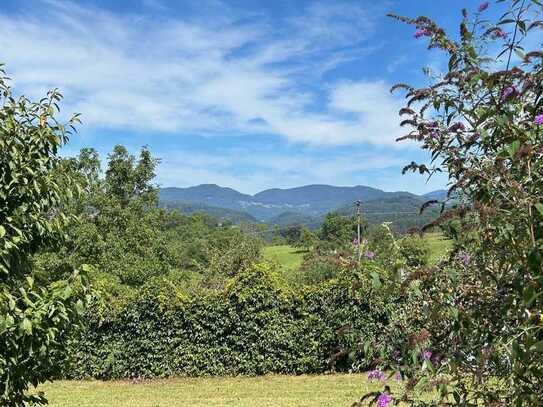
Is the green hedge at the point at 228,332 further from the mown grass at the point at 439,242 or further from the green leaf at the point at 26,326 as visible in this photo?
the green leaf at the point at 26,326

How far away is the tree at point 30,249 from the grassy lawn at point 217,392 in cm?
648

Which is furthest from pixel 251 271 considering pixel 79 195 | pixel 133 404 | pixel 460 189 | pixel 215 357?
pixel 460 189

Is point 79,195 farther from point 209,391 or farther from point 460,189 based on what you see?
point 209,391

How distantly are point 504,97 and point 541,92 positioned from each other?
0.49 ft

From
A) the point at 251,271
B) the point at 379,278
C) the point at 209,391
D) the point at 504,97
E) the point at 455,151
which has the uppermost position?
the point at 504,97

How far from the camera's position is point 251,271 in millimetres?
12375

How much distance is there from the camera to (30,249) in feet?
12.1

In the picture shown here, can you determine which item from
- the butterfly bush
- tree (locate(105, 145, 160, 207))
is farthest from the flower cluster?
tree (locate(105, 145, 160, 207))

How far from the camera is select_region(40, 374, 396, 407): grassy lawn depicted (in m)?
9.57

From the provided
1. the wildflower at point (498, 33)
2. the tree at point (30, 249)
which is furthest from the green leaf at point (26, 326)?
the wildflower at point (498, 33)

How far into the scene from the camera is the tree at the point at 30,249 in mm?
3016

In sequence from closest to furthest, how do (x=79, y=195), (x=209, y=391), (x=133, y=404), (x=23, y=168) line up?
(x=23, y=168), (x=79, y=195), (x=133, y=404), (x=209, y=391)

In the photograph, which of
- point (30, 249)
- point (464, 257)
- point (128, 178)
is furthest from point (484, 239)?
point (128, 178)

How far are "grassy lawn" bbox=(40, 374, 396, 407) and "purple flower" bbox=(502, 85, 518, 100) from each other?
25.8ft
